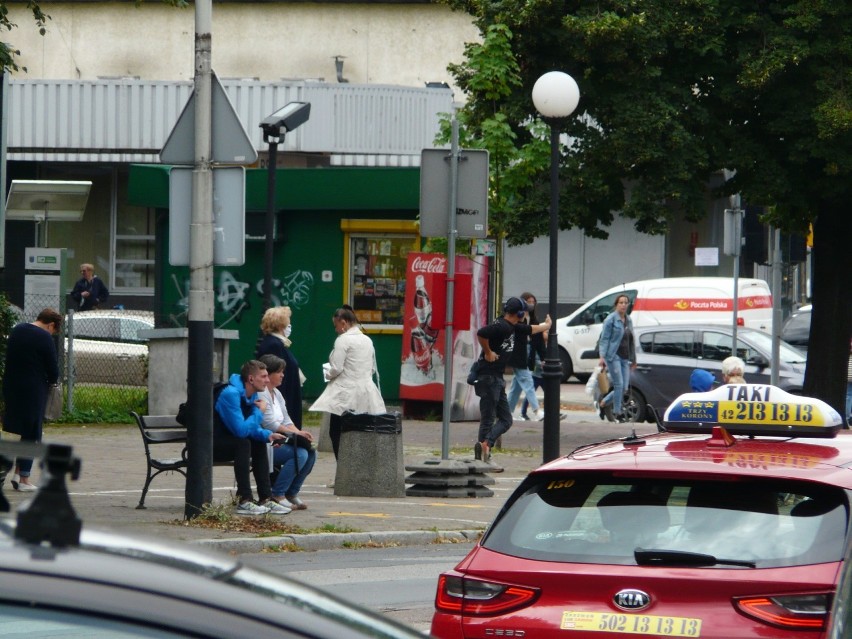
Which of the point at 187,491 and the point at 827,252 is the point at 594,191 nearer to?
the point at 827,252

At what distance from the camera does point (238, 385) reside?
1223 cm

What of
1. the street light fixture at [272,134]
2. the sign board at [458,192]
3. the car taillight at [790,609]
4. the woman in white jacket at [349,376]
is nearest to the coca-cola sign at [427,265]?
the street light fixture at [272,134]

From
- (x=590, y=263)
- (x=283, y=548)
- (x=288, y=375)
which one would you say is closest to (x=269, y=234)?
(x=288, y=375)

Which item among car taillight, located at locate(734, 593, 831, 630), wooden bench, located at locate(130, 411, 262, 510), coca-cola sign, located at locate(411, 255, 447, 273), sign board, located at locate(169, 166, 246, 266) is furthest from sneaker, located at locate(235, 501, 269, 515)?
coca-cola sign, located at locate(411, 255, 447, 273)

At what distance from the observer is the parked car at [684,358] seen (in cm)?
2356

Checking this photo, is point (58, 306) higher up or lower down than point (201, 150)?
lower down

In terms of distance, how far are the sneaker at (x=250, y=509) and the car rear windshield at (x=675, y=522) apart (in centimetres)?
687

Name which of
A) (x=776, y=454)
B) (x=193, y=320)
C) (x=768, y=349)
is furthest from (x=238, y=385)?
(x=768, y=349)

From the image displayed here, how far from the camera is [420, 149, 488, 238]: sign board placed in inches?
556

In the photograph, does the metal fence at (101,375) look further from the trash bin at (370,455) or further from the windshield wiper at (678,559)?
the windshield wiper at (678,559)

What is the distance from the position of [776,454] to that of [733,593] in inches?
36.4

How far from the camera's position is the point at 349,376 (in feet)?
48.6

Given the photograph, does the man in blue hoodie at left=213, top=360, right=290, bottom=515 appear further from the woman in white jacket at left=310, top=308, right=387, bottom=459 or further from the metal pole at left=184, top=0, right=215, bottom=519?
the woman in white jacket at left=310, top=308, right=387, bottom=459

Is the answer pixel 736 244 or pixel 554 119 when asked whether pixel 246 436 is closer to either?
pixel 554 119
